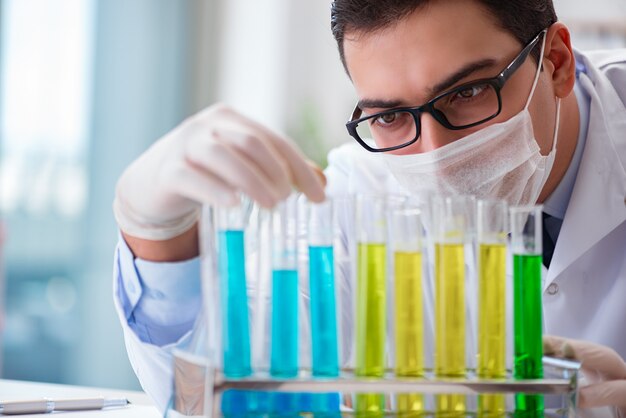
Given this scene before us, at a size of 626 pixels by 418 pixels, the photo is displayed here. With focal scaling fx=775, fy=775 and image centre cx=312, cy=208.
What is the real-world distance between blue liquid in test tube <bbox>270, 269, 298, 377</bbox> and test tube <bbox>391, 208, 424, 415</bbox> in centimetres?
12

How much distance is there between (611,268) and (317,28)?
11.9 ft

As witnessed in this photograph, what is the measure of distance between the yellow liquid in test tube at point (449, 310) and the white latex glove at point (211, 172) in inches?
6.6

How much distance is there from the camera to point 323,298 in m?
0.92

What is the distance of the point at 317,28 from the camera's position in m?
4.93

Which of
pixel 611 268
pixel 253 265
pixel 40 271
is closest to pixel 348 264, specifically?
pixel 253 265

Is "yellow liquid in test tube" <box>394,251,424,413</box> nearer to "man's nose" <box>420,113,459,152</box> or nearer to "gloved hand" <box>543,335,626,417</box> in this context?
"gloved hand" <box>543,335,626,417</box>

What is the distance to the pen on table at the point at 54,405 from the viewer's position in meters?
1.32

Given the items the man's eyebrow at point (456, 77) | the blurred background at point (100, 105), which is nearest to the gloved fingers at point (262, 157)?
the man's eyebrow at point (456, 77)

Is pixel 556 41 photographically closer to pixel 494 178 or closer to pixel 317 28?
pixel 494 178

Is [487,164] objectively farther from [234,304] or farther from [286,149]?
[234,304]

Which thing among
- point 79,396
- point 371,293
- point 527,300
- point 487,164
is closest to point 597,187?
point 487,164

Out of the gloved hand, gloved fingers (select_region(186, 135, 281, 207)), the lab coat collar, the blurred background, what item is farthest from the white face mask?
the blurred background

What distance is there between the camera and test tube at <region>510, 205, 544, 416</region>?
893 mm

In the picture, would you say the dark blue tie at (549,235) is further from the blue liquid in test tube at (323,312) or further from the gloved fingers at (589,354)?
Result: the blue liquid in test tube at (323,312)
